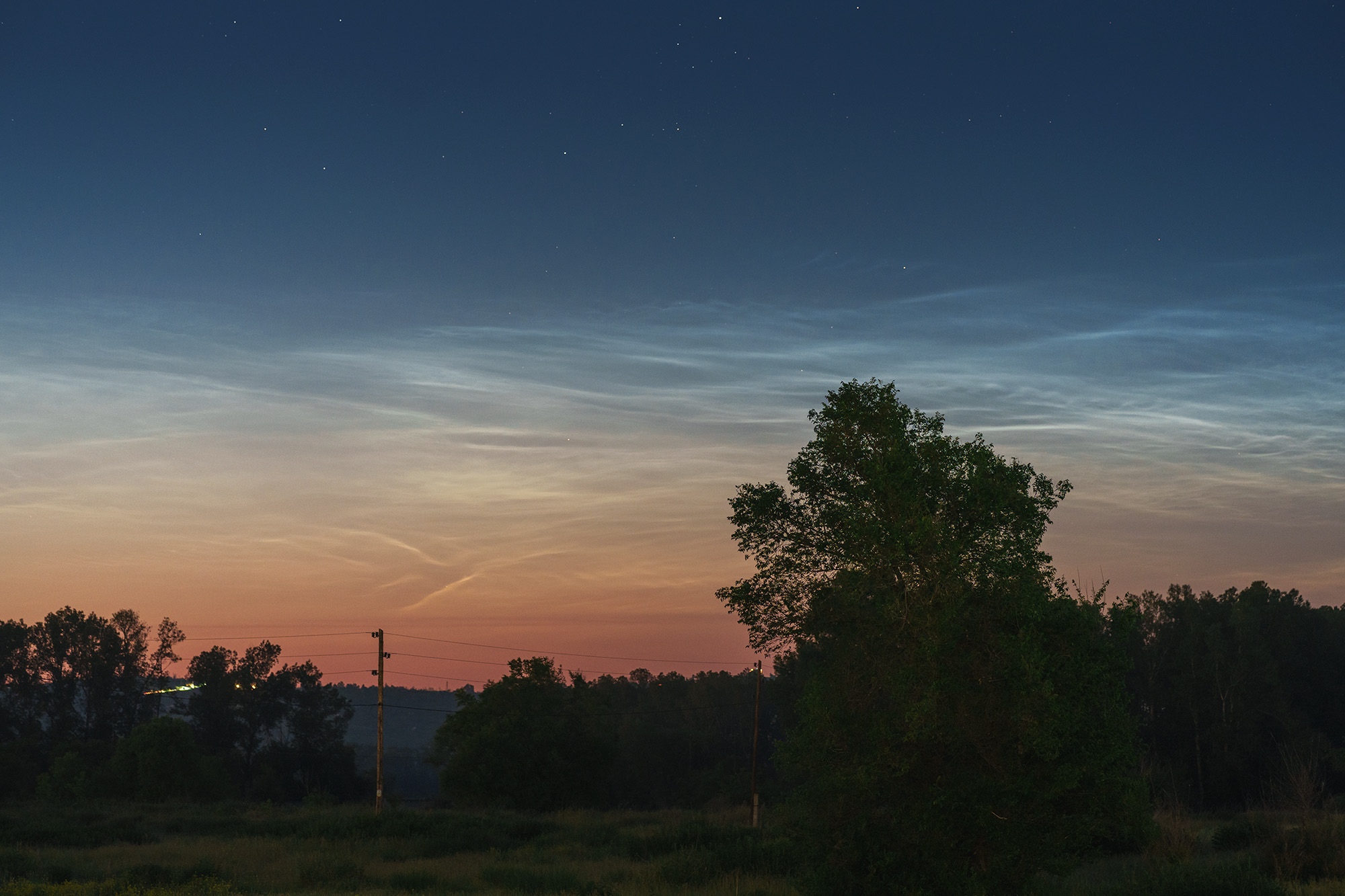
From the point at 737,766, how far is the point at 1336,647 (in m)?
50.8

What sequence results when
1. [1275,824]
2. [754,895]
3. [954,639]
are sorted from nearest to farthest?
[954,639], [754,895], [1275,824]

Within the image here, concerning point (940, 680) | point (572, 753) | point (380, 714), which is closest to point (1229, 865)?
point (940, 680)

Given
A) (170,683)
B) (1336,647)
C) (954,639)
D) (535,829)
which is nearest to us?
(954,639)

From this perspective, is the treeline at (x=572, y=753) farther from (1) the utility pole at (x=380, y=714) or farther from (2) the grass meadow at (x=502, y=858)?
(2) the grass meadow at (x=502, y=858)

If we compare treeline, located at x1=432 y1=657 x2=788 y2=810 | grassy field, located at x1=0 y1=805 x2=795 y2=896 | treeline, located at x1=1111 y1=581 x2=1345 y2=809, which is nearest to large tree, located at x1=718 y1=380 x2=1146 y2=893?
grassy field, located at x1=0 y1=805 x2=795 y2=896

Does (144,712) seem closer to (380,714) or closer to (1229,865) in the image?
(380,714)

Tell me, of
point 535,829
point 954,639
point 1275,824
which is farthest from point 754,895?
point 535,829

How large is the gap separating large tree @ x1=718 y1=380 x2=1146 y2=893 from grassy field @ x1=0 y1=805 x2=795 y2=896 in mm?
6289

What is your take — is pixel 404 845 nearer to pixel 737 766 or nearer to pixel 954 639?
pixel 954 639

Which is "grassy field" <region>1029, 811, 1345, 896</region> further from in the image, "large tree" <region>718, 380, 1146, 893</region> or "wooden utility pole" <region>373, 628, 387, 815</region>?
"wooden utility pole" <region>373, 628, 387, 815</region>

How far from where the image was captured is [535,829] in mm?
45500

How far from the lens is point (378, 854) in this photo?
36.2 metres

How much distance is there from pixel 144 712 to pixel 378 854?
285 ft

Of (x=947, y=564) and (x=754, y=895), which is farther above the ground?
(x=947, y=564)
